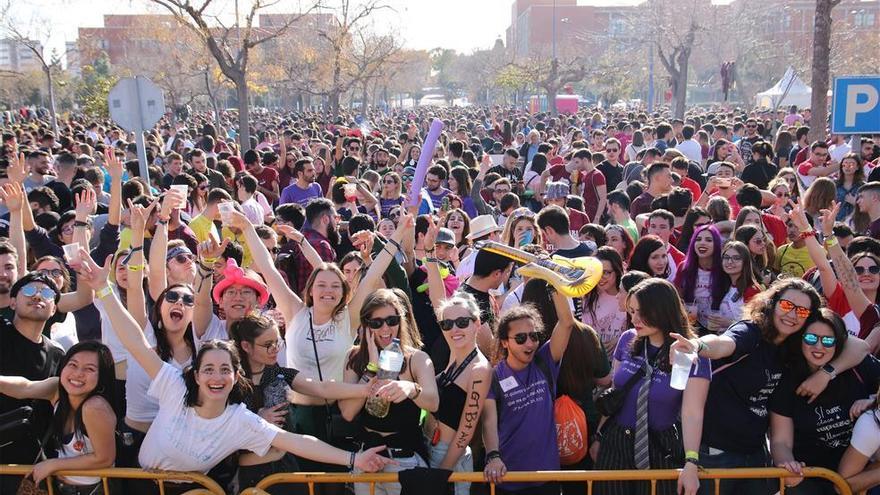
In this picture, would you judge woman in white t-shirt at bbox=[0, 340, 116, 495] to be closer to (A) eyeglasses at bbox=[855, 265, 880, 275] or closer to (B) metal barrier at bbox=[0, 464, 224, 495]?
(B) metal barrier at bbox=[0, 464, 224, 495]

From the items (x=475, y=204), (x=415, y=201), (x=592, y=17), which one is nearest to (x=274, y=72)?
(x=475, y=204)

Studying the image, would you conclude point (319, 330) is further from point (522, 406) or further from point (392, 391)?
point (522, 406)

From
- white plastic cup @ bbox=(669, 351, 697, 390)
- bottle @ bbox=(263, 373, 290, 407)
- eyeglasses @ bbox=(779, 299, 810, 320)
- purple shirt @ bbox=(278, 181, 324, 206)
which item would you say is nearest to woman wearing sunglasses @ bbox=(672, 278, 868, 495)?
eyeglasses @ bbox=(779, 299, 810, 320)

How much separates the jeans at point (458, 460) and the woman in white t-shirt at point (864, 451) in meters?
1.88

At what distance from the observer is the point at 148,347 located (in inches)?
168

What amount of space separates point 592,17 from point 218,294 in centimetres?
10140

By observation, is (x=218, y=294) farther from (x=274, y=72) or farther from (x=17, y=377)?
(x=274, y=72)

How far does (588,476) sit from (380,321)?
131 cm

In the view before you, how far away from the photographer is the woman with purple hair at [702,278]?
18.2ft

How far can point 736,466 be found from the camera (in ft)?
13.4

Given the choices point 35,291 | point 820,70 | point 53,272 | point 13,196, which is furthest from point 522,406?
point 820,70

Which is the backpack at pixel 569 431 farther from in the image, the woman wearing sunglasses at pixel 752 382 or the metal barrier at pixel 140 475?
the metal barrier at pixel 140 475

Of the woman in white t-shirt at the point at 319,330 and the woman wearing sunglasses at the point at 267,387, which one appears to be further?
the woman in white t-shirt at the point at 319,330

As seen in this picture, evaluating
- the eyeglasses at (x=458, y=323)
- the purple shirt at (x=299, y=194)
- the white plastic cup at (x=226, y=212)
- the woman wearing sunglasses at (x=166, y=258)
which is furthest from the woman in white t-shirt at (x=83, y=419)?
the purple shirt at (x=299, y=194)
